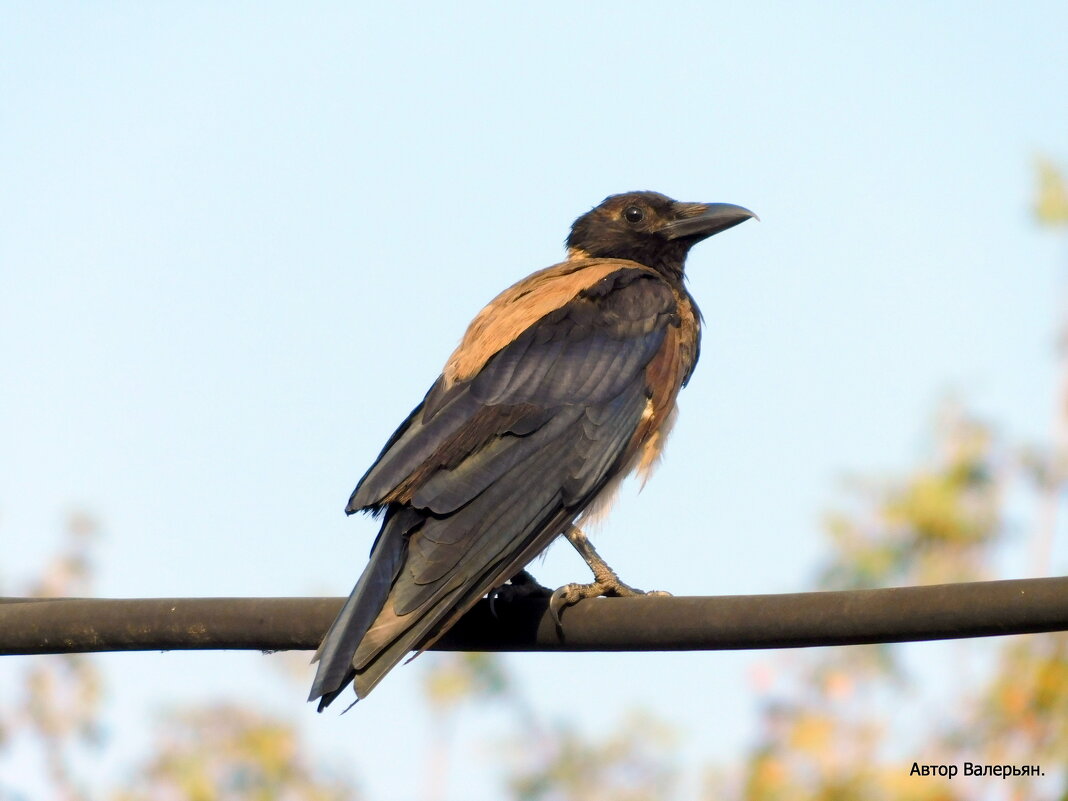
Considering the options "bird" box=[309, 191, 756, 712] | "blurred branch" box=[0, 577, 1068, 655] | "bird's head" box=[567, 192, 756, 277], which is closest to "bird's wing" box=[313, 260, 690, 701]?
"bird" box=[309, 191, 756, 712]

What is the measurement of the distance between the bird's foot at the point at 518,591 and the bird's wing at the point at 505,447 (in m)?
0.27

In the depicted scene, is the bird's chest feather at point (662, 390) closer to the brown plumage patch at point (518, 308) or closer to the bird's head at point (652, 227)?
the brown plumage patch at point (518, 308)

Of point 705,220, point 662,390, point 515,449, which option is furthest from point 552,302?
point 705,220

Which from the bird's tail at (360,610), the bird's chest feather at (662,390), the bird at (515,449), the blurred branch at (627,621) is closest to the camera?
the blurred branch at (627,621)

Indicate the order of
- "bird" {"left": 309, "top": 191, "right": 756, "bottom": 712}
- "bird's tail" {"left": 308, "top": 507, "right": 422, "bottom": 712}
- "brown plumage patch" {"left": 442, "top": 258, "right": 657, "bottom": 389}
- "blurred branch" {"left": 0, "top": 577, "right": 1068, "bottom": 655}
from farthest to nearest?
"brown plumage patch" {"left": 442, "top": 258, "right": 657, "bottom": 389}
"bird" {"left": 309, "top": 191, "right": 756, "bottom": 712}
"bird's tail" {"left": 308, "top": 507, "right": 422, "bottom": 712}
"blurred branch" {"left": 0, "top": 577, "right": 1068, "bottom": 655}

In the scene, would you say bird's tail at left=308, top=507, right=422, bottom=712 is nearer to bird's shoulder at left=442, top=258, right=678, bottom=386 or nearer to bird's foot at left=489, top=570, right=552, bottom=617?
bird's foot at left=489, top=570, right=552, bottom=617

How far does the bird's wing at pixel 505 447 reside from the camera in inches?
188

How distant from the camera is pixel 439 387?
6.14 meters

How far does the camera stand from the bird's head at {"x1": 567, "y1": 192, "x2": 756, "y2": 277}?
26.0ft

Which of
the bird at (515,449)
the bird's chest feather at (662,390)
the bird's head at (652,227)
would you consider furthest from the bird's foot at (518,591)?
the bird's head at (652,227)

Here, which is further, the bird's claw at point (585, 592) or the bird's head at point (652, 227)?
the bird's head at point (652, 227)

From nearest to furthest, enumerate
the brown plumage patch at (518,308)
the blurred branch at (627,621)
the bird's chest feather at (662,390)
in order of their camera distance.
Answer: the blurred branch at (627,621) < the brown plumage patch at (518,308) < the bird's chest feather at (662,390)

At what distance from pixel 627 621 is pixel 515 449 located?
168 centimetres

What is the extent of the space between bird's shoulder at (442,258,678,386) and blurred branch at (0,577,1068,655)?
5.00ft
